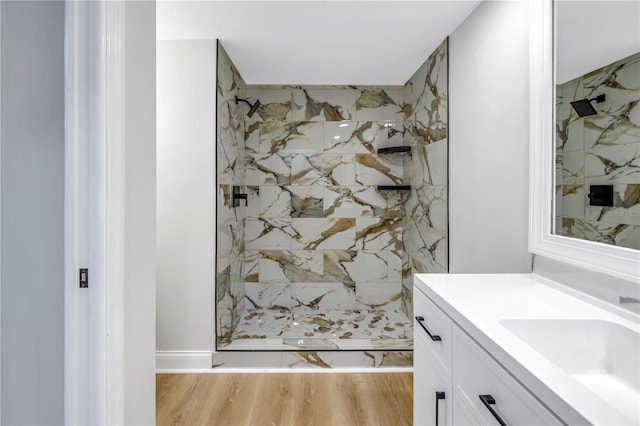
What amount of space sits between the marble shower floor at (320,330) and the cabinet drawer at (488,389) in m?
1.76

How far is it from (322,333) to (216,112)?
205 centimetres

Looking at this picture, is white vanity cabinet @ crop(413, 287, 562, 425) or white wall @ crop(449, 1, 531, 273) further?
white wall @ crop(449, 1, 531, 273)

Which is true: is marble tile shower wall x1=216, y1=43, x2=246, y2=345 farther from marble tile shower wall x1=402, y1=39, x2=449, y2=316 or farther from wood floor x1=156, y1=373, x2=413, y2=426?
marble tile shower wall x1=402, y1=39, x2=449, y2=316

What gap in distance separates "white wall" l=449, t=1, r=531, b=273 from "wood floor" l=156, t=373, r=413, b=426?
0.98 m

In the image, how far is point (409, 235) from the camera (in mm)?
3592

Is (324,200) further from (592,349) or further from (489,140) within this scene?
(592,349)

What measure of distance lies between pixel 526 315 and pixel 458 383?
0.30m

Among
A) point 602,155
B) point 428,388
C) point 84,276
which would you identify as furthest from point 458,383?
point 84,276

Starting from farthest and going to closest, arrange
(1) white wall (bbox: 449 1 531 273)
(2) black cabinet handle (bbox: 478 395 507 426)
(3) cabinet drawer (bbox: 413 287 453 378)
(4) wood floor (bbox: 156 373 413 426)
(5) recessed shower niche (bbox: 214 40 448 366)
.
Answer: (5) recessed shower niche (bbox: 214 40 448 366) → (4) wood floor (bbox: 156 373 413 426) → (1) white wall (bbox: 449 1 531 273) → (3) cabinet drawer (bbox: 413 287 453 378) → (2) black cabinet handle (bbox: 478 395 507 426)

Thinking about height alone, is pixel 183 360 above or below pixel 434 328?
below

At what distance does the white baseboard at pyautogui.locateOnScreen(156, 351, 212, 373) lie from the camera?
8.81ft

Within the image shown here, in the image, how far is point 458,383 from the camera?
1116 millimetres

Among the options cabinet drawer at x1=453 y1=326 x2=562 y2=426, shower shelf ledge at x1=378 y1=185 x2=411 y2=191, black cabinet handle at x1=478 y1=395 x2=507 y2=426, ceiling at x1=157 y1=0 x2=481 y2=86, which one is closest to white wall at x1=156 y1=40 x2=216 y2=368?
ceiling at x1=157 y1=0 x2=481 y2=86

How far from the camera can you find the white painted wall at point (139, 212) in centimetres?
122
